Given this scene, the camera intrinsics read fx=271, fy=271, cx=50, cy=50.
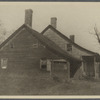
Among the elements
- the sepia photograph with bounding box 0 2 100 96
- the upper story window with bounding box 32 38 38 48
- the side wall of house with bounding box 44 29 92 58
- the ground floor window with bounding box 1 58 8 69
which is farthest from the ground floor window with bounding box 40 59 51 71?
the side wall of house with bounding box 44 29 92 58

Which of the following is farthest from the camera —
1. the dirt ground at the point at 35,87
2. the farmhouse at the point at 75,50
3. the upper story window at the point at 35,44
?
the farmhouse at the point at 75,50

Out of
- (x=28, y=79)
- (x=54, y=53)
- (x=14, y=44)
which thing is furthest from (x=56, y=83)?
(x=14, y=44)

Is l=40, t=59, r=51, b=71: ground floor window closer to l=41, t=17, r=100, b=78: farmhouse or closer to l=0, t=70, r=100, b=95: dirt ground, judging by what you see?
l=0, t=70, r=100, b=95: dirt ground

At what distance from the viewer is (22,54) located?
1264cm

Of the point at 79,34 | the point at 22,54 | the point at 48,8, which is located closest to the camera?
the point at 48,8

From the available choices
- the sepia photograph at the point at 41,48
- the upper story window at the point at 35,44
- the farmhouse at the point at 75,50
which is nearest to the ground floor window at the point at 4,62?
the sepia photograph at the point at 41,48

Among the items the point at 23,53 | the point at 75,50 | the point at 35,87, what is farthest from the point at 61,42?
the point at 35,87

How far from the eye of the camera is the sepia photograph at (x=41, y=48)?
9.84 metres

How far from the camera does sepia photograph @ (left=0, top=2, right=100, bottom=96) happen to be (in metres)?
9.84

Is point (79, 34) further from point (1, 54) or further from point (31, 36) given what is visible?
point (1, 54)

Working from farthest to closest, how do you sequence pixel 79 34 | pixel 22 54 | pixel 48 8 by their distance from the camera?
1. pixel 22 54
2. pixel 79 34
3. pixel 48 8

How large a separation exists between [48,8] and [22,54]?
3.47 meters

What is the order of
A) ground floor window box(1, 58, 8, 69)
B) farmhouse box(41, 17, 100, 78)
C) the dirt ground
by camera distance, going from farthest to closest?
farmhouse box(41, 17, 100, 78) < ground floor window box(1, 58, 8, 69) < the dirt ground

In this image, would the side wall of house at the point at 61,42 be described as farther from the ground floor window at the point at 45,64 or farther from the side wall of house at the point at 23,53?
the side wall of house at the point at 23,53
